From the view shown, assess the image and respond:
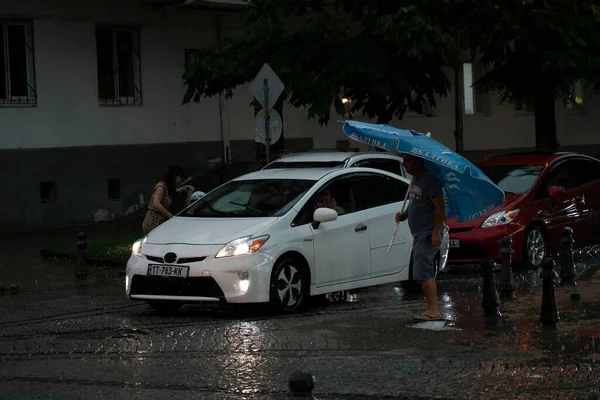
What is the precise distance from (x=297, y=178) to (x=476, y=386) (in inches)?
209

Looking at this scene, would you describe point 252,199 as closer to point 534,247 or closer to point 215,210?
point 215,210

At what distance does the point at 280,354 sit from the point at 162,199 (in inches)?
241

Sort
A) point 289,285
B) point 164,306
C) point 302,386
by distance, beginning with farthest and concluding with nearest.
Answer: point 164,306, point 289,285, point 302,386

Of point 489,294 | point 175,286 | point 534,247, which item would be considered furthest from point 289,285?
point 534,247

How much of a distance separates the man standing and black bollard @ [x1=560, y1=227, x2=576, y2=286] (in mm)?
3399

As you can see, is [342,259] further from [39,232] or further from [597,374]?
[39,232]

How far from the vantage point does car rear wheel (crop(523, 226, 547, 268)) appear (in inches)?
637

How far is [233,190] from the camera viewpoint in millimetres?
13367

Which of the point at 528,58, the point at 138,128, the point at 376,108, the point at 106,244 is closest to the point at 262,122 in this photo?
the point at 106,244

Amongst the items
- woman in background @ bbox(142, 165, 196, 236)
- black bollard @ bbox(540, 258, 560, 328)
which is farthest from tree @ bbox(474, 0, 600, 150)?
black bollard @ bbox(540, 258, 560, 328)

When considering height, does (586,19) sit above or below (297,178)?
above

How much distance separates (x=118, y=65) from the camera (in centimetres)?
2570

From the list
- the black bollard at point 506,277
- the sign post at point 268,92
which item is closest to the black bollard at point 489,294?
the black bollard at point 506,277

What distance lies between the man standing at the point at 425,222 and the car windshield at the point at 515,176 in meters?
5.79
